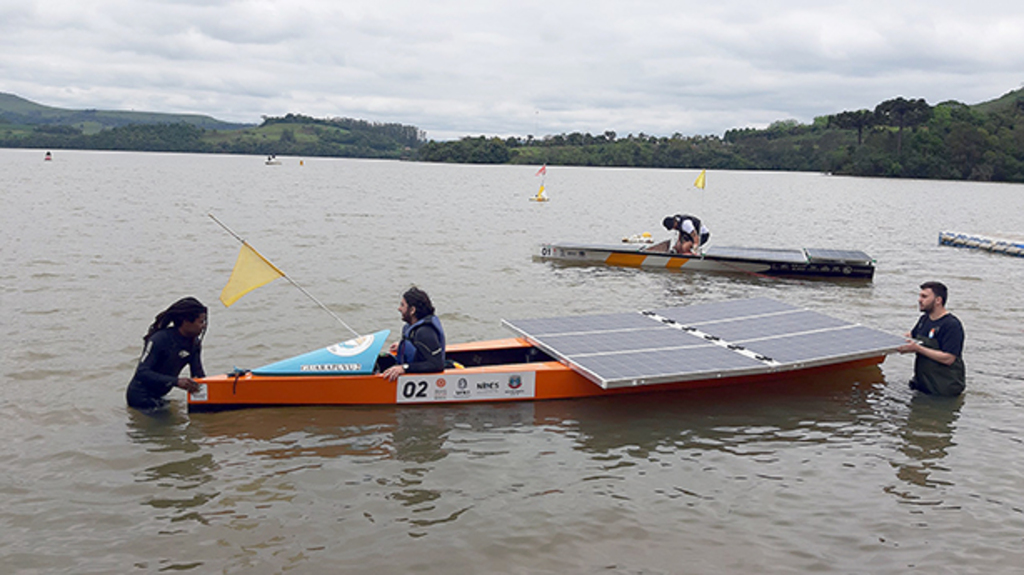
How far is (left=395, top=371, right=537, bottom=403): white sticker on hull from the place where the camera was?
1082 centimetres

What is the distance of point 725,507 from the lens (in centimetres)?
824

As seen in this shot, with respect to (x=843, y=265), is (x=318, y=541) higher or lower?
lower

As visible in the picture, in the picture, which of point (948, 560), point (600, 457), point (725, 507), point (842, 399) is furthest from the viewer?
point (842, 399)

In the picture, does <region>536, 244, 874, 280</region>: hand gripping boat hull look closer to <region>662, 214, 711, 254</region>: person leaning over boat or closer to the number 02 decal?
<region>662, 214, 711, 254</region>: person leaning over boat

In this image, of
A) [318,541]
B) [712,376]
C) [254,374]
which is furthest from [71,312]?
[712,376]

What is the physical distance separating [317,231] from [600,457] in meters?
26.4

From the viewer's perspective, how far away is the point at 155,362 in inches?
388

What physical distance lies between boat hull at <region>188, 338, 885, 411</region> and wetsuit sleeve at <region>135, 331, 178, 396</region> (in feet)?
1.72

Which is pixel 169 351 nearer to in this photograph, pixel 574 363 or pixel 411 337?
pixel 411 337

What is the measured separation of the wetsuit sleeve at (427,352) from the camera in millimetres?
10609

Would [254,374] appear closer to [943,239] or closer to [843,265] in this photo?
[843,265]

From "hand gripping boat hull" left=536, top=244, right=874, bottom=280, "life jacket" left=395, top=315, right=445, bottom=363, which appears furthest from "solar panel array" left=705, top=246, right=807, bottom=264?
"life jacket" left=395, top=315, right=445, bottom=363

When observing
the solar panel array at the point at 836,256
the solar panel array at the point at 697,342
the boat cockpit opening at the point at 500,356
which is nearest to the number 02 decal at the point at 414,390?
the boat cockpit opening at the point at 500,356

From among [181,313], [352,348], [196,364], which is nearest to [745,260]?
[352,348]
